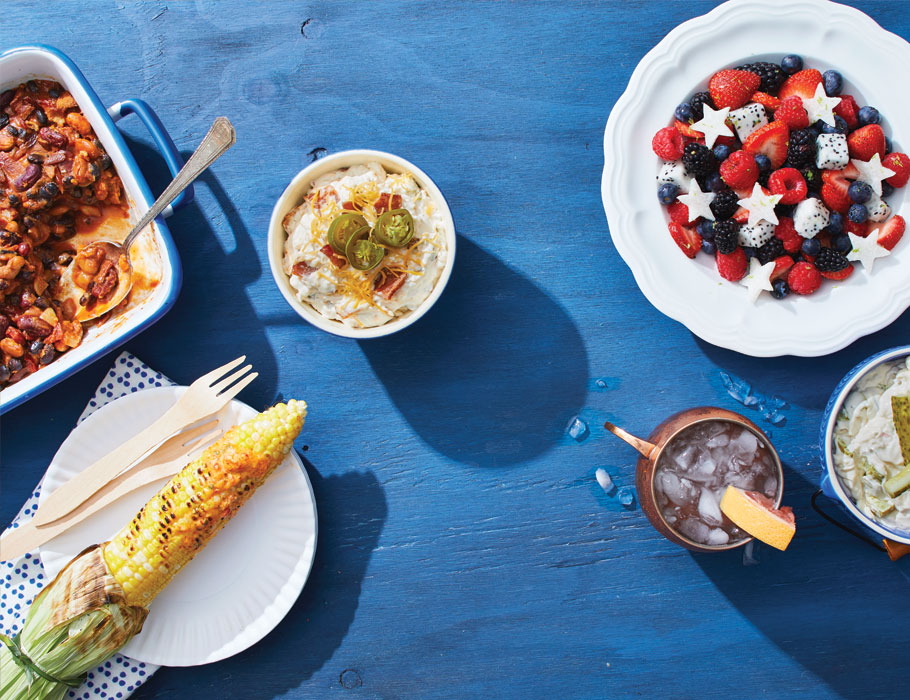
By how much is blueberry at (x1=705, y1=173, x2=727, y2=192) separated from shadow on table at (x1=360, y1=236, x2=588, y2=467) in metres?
0.59

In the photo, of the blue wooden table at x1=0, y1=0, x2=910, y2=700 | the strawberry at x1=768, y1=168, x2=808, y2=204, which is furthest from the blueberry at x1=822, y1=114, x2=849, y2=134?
the blue wooden table at x1=0, y1=0, x2=910, y2=700

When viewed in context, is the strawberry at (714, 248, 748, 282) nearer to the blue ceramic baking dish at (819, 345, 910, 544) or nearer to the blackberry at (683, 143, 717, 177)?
the blackberry at (683, 143, 717, 177)

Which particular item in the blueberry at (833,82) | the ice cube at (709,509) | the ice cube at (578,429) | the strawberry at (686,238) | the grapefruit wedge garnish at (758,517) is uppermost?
the blueberry at (833,82)

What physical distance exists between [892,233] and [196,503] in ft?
7.08

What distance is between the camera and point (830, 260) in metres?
1.92

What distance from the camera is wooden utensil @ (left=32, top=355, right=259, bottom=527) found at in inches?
78.5

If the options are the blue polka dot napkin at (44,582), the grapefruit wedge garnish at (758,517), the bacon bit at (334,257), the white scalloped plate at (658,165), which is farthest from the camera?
the blue polka dot napkin at (44,582)

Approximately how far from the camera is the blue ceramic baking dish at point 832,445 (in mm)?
1843

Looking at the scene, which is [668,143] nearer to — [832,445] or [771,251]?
[771,251]

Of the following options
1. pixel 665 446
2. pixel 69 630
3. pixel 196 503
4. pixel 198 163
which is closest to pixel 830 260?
pixel 665 446

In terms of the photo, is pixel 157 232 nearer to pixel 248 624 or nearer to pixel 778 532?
pixel 248 624

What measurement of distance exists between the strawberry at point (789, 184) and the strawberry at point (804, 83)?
0.23 metres

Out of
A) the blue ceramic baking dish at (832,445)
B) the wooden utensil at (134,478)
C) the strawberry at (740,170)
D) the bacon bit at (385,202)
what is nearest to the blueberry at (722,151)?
the strawberry at (740,170)

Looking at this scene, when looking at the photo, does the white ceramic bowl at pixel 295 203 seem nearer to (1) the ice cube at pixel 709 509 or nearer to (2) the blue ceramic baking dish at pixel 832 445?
(1) the ice cube at pixel 709 509
